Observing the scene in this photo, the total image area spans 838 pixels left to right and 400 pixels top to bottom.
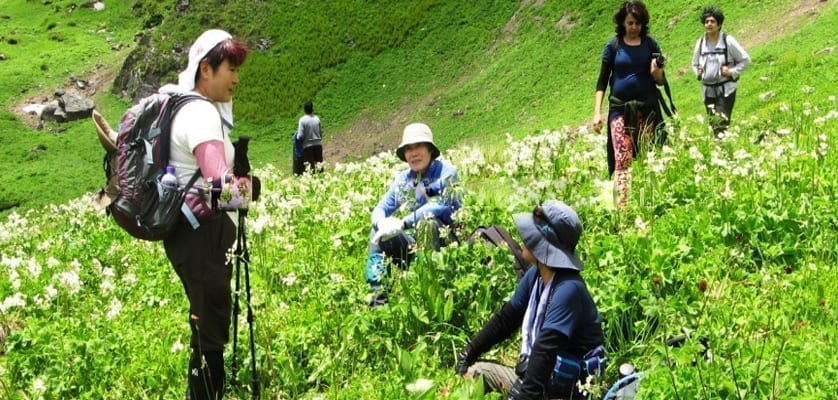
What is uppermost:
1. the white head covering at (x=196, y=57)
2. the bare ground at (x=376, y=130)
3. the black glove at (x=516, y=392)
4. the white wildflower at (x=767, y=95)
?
the white head covering at (x=196, y=57)

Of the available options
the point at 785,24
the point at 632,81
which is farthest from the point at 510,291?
the point at 785,24

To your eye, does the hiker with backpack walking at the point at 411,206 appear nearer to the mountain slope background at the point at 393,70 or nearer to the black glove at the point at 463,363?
the black glove at the point at 463,363

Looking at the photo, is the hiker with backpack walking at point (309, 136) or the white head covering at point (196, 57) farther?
the hiker with backpack walking at point (309, 136)

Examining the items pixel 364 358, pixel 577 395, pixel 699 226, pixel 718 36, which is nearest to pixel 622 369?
pixel 577 395

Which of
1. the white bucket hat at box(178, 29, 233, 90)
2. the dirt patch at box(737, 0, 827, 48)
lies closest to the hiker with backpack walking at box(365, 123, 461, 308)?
the white bucket hat at box(178, 29, 233, 90)

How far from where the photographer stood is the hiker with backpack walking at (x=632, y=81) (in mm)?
7445

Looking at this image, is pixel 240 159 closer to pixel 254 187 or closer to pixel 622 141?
pixel 254 187

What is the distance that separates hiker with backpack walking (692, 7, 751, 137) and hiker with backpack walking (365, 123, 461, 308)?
5142 mm

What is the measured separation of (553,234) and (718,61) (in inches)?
271

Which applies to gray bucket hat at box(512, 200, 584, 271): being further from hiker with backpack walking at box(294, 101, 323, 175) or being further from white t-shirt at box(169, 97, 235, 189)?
hiker with backpack walking at box(294, 101, 323, 175)

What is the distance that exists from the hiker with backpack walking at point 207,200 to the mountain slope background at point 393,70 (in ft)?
39.2

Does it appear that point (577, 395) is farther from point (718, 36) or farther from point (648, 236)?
point (718, 36)

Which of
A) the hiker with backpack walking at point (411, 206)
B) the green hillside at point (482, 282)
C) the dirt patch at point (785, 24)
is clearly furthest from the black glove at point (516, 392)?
the dirt patch at point (785, 24)

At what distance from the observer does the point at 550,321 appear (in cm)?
396
